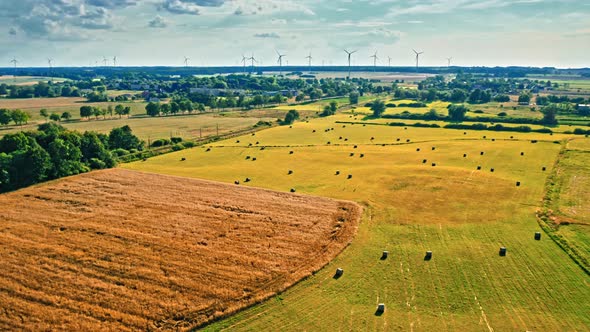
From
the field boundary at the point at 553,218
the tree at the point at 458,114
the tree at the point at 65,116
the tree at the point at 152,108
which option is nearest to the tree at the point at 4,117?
the tree at the point at 65,116

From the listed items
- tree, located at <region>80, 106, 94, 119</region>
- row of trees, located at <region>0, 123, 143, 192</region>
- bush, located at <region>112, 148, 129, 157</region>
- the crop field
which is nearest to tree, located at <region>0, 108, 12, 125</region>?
tree, located at <region>80, 106, 94, 119</region>

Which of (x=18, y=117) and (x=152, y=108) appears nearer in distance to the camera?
(x=18, y=117)

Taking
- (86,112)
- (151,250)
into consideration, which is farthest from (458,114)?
(86,112)

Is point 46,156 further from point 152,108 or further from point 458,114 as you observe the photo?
point 458,114

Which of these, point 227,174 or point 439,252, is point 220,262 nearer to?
point 439,252

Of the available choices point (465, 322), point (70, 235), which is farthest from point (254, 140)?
point (465, 322)

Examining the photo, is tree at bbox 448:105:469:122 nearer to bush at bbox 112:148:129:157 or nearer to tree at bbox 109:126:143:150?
tree at bbox 109:126:143:150
